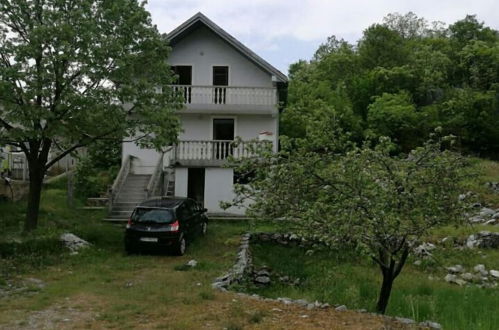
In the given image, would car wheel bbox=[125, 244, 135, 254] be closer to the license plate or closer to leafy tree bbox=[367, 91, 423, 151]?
the license plate

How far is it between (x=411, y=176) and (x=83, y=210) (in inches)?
666

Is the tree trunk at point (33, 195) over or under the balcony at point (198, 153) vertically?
under

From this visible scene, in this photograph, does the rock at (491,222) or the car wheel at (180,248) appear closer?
the car wheel at (180,248)

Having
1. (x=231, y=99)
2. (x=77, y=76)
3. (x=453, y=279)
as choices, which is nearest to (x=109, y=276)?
(x=77, y=76)

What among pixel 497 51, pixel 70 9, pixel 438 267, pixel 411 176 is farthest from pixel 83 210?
pixel 497 51

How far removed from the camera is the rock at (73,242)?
577 inches

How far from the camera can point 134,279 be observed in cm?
1168

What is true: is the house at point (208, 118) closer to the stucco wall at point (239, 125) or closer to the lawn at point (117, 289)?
the stucco wall at point (239, 125)

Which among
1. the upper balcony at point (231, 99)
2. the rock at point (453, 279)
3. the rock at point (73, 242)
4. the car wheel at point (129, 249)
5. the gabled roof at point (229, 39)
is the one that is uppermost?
the gabled roof at point (229, 39)

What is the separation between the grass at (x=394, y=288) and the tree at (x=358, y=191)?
96cm

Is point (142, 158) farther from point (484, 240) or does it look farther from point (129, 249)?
point (484, 240)

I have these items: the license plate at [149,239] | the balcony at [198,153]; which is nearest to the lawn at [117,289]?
the license plate at [149,239]

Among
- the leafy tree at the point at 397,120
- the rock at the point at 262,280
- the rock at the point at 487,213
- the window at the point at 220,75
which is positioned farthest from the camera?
the leafy tree at the point at 397,120

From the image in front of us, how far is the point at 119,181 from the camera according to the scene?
72.3 ft
